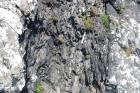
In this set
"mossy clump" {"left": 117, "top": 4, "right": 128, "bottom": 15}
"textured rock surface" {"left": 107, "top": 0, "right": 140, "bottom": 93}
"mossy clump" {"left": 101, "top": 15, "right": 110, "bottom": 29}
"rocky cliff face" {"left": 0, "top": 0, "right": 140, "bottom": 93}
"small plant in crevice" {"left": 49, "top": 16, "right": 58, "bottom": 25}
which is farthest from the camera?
"mossy clump" {"left": 117, "top": 4, "right": 128, "bottom": 15}

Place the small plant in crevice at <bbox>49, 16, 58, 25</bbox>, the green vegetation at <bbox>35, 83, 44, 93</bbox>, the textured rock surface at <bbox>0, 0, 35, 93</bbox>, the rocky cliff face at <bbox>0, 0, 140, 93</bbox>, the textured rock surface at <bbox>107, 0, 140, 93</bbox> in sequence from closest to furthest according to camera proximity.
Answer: the textured rock surface at <bbox>0, 0, 35, 93</bbox> → the rocky cliff face at <bbox>0, 0, 140, 93</bbox> → the green vegetation at <bbox>35, 83, 44, 93</bbox> → the small plant in crevice at <bbox>49, 16, 58, 25</bbox> → the textured rock surface at <bbox>107, 0, 140, 93</bbox>

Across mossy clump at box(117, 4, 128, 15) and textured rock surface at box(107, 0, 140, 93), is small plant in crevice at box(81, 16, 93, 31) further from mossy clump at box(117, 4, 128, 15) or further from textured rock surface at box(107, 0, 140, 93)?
mossy clump at box(117, 4, 128, 15)

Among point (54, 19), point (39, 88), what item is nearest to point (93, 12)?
point (54, 19)

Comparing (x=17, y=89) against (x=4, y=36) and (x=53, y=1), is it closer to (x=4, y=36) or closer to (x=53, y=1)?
(x=4, y=36)

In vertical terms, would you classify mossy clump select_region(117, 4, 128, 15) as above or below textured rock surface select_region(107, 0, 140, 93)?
above

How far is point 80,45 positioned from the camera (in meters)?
9.97

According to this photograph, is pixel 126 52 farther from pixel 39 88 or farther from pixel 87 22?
pixel 39 88

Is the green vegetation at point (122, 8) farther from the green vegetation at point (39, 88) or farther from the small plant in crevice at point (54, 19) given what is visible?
the green vegetation at point (39, 88)

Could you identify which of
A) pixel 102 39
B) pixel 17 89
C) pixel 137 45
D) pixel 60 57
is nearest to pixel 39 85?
pixel 60 57

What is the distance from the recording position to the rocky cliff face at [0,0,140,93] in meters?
9.10

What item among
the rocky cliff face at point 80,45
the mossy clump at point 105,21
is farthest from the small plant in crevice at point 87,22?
the mossy clump at point 105,21

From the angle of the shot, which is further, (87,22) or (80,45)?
(87,22)

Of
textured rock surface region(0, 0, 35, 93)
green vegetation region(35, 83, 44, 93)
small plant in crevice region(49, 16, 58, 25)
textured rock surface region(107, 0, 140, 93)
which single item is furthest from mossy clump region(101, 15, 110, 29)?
textured rock surface region(0, 0, 35, 93)

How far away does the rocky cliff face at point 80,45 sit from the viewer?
9104 millimetres
